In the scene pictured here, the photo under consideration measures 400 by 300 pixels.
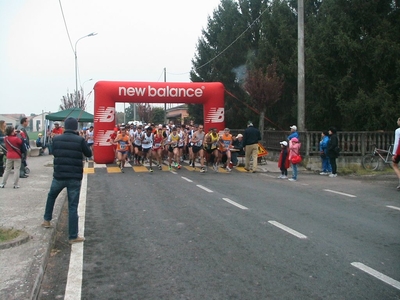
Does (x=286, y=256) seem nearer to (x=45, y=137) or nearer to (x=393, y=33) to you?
(x=393, y=33)

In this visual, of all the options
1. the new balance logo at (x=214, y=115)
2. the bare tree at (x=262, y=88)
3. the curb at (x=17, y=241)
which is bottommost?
the curb at (x=17, y=241)

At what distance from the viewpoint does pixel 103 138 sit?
64.0 ft

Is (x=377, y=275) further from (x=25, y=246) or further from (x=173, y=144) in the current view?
(x=173, y=144)

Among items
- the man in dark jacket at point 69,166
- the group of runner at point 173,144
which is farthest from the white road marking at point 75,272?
the group of runner at point 173,144

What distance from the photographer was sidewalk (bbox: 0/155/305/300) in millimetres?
4642

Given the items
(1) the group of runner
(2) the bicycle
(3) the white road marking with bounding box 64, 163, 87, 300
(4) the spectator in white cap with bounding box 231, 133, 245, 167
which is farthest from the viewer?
(4) the spectator in white cap with bounding box 231, 133, 245, 167

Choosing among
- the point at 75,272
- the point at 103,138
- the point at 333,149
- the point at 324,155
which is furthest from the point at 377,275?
the point at 103,138

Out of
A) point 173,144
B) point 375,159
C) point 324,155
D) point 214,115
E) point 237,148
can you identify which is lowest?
point 375,159

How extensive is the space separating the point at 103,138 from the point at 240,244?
13823 mm

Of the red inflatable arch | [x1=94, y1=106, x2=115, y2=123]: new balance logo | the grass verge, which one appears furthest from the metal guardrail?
the grass verge

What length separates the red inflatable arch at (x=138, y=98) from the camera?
19438 mm

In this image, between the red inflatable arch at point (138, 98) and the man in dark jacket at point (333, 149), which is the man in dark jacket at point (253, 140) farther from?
the red inflatable arch at point (138, 98)

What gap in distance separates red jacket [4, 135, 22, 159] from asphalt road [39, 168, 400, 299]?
2157 millimetres

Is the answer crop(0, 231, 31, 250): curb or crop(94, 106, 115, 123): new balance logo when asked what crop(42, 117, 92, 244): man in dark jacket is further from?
crop(94, 106, 115, 123): new balance logo
